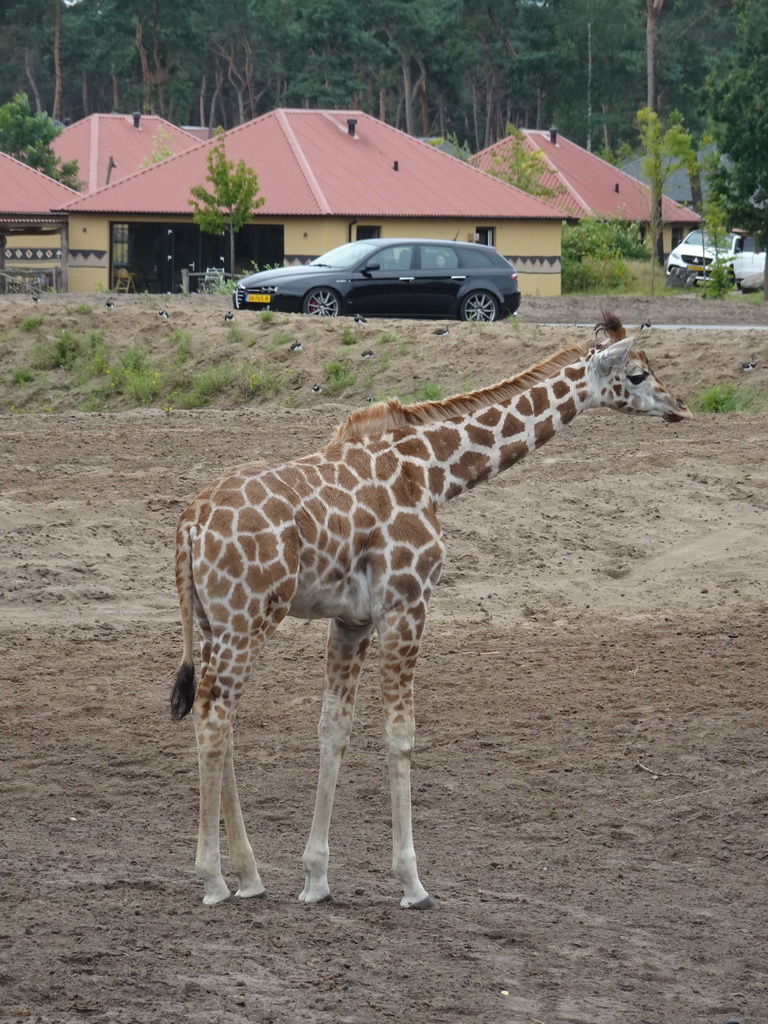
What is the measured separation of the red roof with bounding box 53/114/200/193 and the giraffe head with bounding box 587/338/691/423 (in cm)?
4945

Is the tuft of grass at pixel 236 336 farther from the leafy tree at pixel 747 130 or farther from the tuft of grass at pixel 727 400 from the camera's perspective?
the leafy tree at pixel 747 130

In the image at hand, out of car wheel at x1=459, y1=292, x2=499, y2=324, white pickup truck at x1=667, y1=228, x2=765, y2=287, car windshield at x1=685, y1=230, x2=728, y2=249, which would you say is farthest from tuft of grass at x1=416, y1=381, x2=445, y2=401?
car windshield at x1=685, y1=230, x2=728, y2=249

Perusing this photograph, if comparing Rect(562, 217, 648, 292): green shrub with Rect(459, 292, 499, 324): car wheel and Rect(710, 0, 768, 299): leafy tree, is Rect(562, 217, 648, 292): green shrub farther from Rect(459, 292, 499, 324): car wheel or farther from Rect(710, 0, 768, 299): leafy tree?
Rect(459, 292, 499, 324): car wheel

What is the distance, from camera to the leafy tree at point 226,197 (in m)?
37.5

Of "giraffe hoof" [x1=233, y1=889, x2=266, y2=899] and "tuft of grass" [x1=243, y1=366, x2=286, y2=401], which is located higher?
"tuft of grass" [x1=243, y1=366, x2=286, y2=401]

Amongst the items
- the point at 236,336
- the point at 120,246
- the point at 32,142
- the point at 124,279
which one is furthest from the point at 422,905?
the point at 32,142

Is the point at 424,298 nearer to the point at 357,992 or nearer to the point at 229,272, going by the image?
the point at 229,272

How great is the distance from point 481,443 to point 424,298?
18.8m

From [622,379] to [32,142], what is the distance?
162 ft

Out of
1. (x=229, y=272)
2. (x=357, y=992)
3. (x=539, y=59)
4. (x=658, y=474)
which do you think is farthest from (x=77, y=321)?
(x=539, y=59)

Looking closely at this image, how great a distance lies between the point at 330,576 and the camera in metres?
5.89

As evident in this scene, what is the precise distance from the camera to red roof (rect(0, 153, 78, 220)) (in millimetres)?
41750

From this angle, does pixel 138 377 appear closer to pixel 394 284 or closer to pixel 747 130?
pixel 394 284

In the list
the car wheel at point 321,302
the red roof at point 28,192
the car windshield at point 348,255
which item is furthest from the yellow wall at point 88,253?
the car wheel at point 321,302
